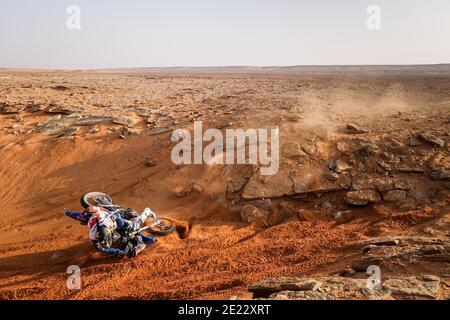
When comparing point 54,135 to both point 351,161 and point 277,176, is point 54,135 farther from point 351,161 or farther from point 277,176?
point 351,161

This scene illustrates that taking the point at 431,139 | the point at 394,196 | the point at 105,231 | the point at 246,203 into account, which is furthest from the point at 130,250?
the point at 431,139

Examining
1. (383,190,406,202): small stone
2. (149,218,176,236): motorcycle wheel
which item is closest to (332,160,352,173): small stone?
(383,190,406,202): small stone

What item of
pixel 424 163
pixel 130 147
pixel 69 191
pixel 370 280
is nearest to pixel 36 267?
pixel 69 191

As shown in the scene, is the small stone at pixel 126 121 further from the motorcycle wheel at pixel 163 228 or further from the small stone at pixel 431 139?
the small stone at pixel 431 139

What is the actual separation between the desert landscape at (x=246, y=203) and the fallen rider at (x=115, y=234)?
0.75ft

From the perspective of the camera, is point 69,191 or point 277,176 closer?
point 277,176

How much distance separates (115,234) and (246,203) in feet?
9.91

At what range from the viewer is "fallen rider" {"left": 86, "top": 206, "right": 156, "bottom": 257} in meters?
6.04

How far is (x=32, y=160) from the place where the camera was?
11.1m

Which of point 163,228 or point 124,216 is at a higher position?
point 124,216

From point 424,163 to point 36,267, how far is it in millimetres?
8682

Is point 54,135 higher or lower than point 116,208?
higher

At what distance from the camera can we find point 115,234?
21.3ft

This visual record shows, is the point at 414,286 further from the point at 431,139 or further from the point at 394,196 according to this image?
the point at 431,139
